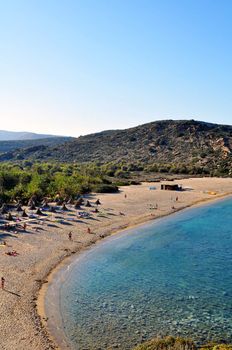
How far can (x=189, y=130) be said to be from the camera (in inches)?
5482

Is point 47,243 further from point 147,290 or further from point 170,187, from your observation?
point 170,187

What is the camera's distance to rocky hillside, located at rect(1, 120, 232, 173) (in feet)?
376

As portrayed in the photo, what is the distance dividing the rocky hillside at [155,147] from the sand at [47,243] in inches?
1793

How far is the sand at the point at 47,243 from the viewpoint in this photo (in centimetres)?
1888

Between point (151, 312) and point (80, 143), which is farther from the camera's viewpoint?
point (80, 143)

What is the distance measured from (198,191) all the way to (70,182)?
22.3m

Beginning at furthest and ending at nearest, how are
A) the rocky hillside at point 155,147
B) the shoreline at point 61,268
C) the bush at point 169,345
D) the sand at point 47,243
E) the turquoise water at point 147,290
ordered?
the rocky hillside at point 155,147
the turquoise water at point 147,290
the sand at point 47,243
the shoreline at point 61,268
the bush at point 169,345

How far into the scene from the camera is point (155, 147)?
130375 millimetres

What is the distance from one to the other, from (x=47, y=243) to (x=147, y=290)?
11.8 m

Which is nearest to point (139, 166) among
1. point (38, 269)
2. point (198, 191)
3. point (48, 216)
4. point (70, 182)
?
point (198, 191)

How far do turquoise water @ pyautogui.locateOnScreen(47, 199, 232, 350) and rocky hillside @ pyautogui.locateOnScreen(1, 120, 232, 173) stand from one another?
6899 cm

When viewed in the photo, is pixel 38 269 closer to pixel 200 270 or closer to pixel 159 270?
Result: pixel 159 270

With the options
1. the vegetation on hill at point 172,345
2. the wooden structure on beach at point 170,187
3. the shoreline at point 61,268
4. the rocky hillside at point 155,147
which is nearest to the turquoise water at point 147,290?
the shoreline at point 61,268

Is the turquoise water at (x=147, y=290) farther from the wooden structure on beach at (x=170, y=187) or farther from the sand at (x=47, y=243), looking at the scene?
Result: the wooden structure on beach at (x=170, y=187)
